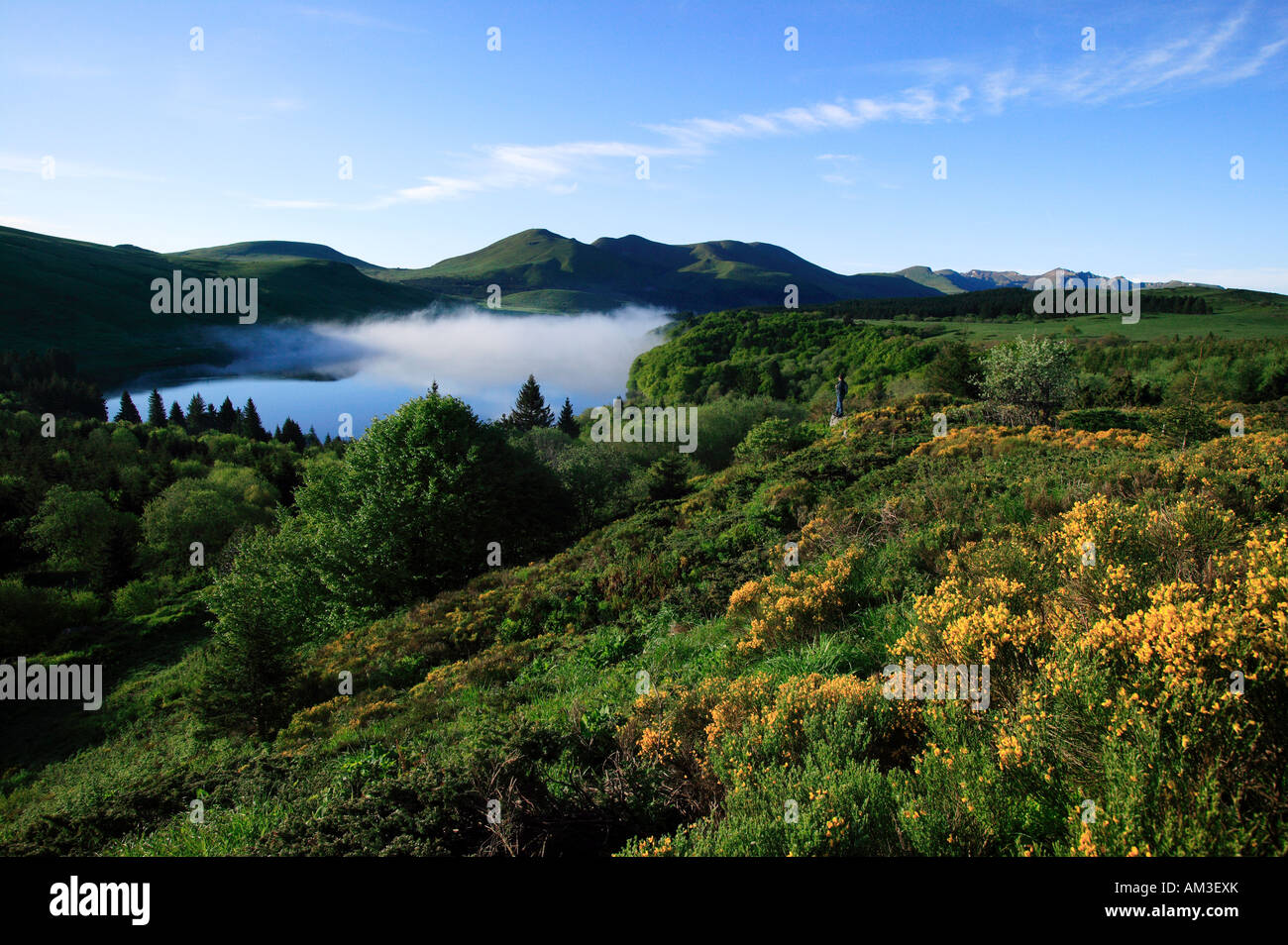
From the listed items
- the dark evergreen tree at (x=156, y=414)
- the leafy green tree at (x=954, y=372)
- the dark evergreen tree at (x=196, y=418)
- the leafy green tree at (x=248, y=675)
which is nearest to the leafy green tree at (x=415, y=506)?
the leafy green tree at (x=248, y=675)

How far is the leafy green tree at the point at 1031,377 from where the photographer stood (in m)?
26.7

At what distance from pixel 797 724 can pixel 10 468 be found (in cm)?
9469

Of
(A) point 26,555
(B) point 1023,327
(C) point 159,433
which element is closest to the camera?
(A) point 26,555

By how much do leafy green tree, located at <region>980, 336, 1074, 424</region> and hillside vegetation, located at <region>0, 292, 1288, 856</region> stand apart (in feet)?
0.70

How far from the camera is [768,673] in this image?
21.1 ft

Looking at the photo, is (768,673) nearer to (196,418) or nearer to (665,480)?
(665,480)

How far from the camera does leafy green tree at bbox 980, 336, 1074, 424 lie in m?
26.7

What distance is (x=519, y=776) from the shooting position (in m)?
4.81

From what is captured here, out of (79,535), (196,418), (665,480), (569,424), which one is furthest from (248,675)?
(196,418)

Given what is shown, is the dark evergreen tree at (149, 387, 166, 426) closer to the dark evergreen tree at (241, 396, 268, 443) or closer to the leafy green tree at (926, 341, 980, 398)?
the dark evergreen tree at (241, 396, 268, 443)

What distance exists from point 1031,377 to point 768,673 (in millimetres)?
26460

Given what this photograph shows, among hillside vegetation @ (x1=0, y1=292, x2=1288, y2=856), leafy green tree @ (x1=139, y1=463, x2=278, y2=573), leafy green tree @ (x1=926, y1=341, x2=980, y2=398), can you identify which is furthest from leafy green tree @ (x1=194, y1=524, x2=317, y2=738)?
leafy green tree @ (x1=926, y1=341, x2=980, y2=398)
